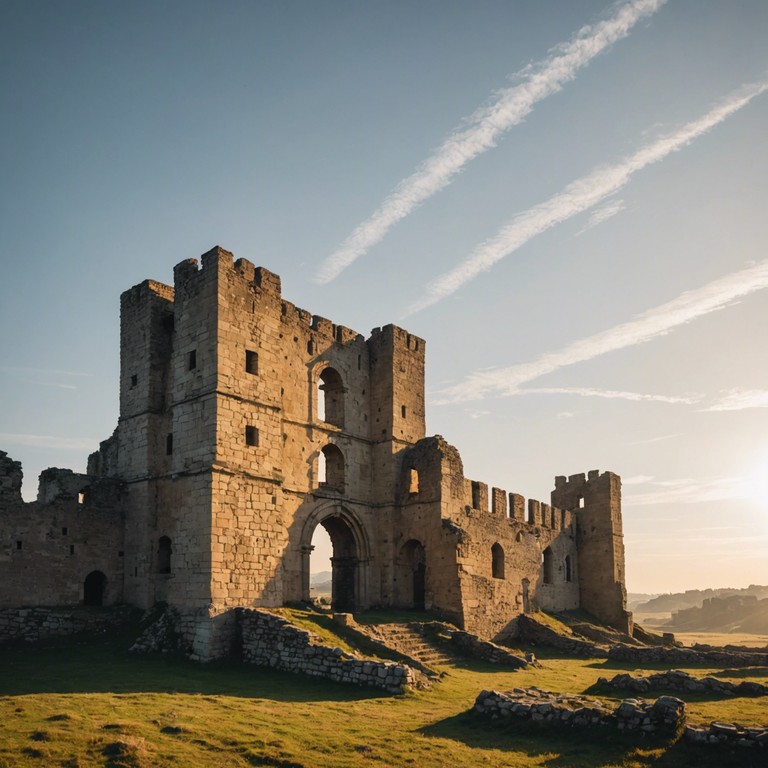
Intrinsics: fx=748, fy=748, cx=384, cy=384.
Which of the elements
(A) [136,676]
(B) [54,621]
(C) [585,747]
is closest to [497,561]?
(B) [54,621]

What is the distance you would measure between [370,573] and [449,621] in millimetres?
3511

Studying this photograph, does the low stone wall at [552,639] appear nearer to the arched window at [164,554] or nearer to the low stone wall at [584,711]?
the low stone wall at [584,711]

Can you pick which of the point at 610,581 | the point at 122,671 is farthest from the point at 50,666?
the point at 610,581

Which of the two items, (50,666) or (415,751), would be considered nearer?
(415,751)

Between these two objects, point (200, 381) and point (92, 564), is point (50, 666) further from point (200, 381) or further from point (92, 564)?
point (200, 381)

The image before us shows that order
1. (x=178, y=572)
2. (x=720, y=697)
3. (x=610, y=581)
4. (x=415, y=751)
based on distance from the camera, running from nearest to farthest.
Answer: (x=415, y=751) → (x=720, y=697) → (x=178, y=572) → (x=610, y=581)

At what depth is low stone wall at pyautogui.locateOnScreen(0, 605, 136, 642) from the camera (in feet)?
67.7

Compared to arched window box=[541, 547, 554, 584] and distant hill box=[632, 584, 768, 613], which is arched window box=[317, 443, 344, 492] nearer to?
arched window box=[541, 547, 554, 584]

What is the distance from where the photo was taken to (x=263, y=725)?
13516 millimetres

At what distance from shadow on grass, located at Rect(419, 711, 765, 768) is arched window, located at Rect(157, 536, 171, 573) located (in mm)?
11923

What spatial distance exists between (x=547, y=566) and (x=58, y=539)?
23.3 metres


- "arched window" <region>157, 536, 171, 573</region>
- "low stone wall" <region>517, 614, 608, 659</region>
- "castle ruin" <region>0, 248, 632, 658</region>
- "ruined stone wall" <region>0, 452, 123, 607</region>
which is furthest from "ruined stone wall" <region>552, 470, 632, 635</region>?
"ruined stone wall" <region>0, 452, 123, 607</region>

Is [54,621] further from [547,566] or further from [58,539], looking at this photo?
[547,566]

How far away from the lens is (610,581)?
3819 centimetres
